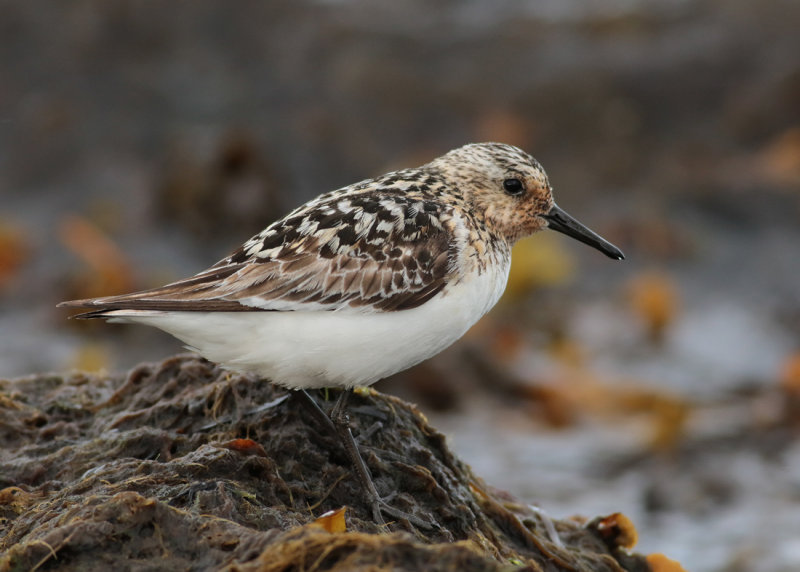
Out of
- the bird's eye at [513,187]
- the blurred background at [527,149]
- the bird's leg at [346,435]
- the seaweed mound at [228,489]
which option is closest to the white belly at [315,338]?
the bird's leg at [346,435]

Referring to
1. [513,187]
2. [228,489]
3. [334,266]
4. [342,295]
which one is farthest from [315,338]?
[513,187]

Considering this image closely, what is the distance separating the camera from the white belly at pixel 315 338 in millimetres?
4281

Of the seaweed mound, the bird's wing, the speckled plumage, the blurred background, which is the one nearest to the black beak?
the speckled plumage

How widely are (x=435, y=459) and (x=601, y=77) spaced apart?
8415 mm

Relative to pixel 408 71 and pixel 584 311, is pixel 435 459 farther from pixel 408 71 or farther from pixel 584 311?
pixel 408 71

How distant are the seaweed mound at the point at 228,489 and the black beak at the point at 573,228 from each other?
134 centimetres

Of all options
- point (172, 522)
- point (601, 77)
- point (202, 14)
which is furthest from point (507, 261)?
point (202, 14)

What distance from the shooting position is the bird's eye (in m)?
5.23

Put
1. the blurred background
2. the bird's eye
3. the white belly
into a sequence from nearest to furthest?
the white belly → the bird's eye → the blurred background

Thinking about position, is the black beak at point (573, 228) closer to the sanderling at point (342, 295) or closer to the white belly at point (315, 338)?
the sanderling at point (342, 295)

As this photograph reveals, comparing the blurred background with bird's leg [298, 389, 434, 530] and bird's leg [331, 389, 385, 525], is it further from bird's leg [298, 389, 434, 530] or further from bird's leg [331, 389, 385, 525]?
bird's leg [331, 389, 385, 525]

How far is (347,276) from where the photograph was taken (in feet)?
14.9

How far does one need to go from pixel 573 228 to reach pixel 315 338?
1807 millimetres

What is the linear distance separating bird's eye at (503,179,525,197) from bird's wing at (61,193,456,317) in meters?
0.52
